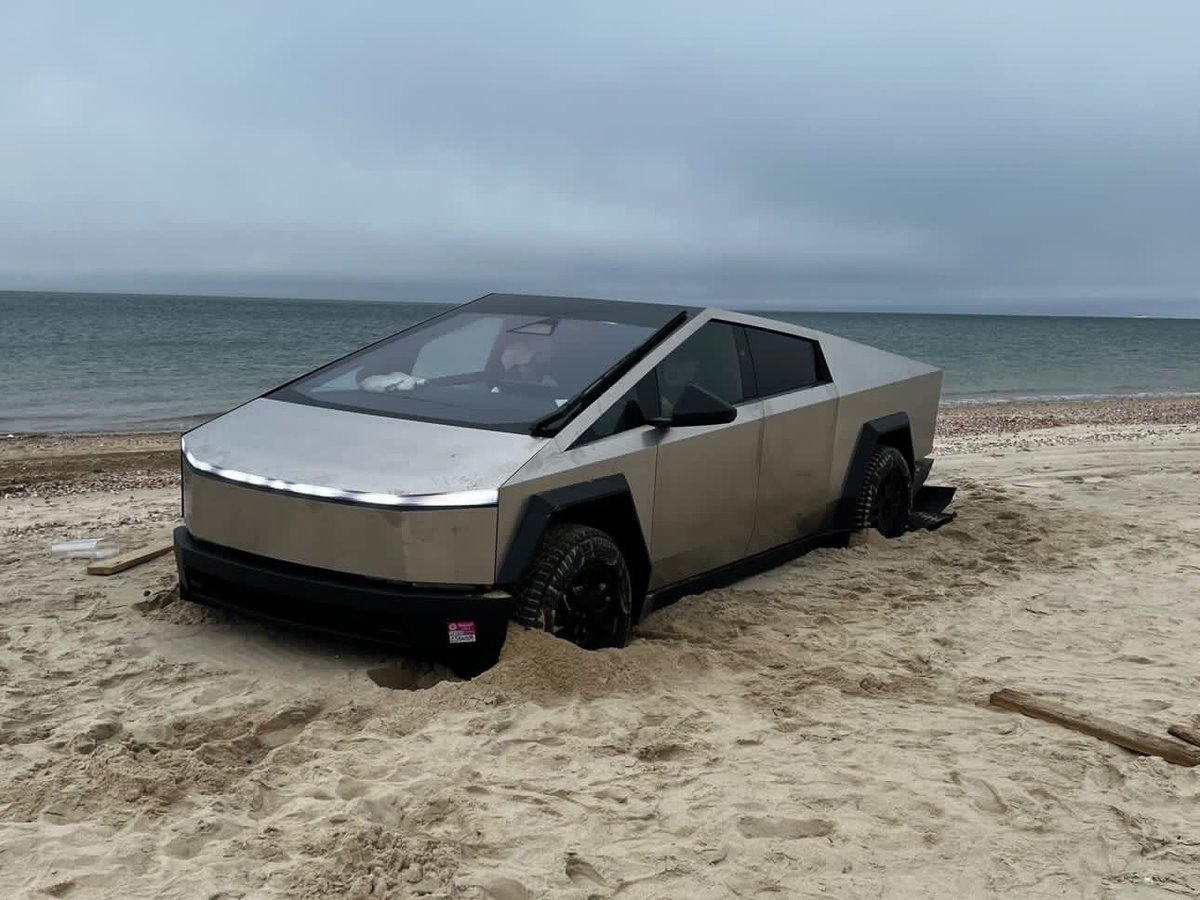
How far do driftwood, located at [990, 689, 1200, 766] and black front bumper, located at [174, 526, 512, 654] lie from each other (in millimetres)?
1913

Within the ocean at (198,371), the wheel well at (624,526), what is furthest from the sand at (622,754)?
the ocean at (198,371)

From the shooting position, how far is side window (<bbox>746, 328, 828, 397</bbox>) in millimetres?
5344

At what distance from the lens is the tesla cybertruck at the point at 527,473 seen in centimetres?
376

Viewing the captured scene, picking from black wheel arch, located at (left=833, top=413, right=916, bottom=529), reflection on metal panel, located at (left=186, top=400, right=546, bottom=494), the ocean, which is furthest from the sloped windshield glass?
the ocean

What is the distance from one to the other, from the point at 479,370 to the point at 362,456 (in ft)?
3.84

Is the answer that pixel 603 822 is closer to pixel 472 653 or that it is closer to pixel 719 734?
pixel 719 734

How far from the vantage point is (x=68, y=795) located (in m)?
3.08

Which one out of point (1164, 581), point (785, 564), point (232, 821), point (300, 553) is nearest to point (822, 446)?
point (785, 564)

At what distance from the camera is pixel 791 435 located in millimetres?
5406

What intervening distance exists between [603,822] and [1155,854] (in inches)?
59.4

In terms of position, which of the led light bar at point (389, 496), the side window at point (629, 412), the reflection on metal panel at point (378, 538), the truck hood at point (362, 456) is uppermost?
the side window at point (629, 412)

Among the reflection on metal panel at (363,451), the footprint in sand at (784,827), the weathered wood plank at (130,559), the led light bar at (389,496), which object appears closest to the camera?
the footprint in sand at (784,827)

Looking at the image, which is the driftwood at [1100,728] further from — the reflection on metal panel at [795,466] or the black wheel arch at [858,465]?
the black wheel arch at [858,465]

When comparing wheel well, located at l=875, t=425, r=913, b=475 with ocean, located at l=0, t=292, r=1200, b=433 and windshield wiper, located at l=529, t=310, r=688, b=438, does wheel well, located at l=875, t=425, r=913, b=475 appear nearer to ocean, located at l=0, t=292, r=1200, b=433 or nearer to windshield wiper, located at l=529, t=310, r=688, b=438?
windshield wiper, located at l=529, t=310, r=688, b=438
